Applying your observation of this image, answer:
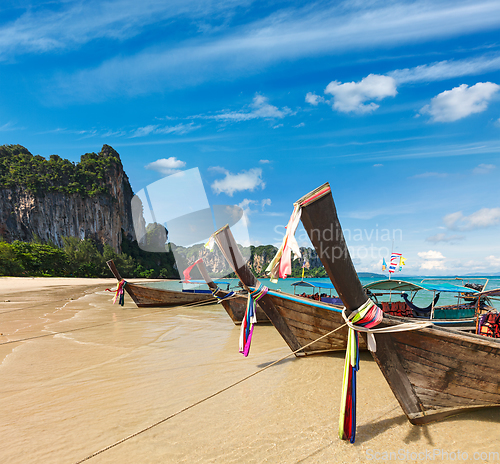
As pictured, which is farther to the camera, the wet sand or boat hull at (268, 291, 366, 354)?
boat hull at (268, 291, 366, 354)

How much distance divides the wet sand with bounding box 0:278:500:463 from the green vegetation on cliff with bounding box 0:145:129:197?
7250 centimetres

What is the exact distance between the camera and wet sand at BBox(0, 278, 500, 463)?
3404mm

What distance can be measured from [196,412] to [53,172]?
81.8m

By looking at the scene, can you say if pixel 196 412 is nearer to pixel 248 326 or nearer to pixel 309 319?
pixel 248 326

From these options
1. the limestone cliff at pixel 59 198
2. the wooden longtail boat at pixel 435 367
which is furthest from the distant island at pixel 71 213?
the wooden longtail boat at pixel 435 367

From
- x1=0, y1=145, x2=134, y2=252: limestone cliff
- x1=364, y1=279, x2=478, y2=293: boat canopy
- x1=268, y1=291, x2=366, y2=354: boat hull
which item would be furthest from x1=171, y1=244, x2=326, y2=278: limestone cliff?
x1=0, y1=145, x2=134, y2=252: limestone cliff

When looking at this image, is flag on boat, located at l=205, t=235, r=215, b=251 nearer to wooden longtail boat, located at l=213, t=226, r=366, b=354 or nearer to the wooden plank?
A: the wooden plank

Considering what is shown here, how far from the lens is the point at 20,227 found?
6122cm

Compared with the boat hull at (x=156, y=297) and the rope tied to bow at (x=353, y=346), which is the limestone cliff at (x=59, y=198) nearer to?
the boat hull at (x=156, y=297)

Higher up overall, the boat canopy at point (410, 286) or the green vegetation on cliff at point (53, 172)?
→ the green vegetation on cliff at point (53, 172)

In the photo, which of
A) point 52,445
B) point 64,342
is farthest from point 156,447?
point 64,342

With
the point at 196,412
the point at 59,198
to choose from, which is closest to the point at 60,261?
the point at 59,198

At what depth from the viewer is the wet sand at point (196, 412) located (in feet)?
11.2

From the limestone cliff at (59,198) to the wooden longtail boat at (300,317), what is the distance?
222 ft
